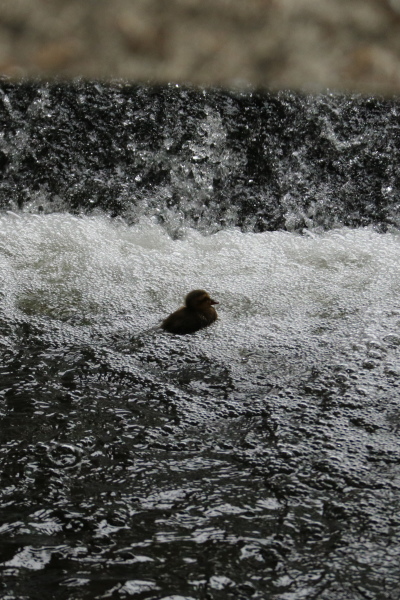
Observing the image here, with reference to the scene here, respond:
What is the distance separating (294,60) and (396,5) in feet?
0.14

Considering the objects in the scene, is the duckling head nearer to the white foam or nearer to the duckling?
the duckling

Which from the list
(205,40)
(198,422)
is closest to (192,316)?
(198,422)

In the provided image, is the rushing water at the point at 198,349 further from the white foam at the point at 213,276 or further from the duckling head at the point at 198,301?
the duckling head at the point at 198,301

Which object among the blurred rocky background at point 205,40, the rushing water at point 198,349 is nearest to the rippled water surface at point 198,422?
the rushing water at point 198,349

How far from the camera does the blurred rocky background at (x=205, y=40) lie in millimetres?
287

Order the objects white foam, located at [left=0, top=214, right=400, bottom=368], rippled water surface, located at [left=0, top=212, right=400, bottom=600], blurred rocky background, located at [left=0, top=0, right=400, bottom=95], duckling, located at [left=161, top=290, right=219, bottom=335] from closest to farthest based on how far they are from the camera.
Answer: blurred rocky background, located at [left=0, top=0, right=400, bottom=95]
rippled water surface, located at [left=0, top=212, right=400, bottom=600]
duckling, located at [left=161, top=290, right=219, bottom=335]
white foam, located at [left=0, top=214, right=400, bottom=368]

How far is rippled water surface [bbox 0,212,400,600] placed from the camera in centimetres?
228

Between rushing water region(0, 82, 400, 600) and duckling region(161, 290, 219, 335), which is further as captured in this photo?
duckling region(161, 290, 219, 335)

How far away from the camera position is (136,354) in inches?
146

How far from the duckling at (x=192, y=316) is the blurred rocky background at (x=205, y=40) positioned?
3524 mm

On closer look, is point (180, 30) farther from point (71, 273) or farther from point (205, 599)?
point (71, 273)

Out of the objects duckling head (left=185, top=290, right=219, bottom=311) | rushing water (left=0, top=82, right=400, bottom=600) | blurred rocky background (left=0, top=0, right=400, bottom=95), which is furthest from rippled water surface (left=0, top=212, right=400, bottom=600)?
blurred rocky background (left=0, top=0, right=400, bottom=95)

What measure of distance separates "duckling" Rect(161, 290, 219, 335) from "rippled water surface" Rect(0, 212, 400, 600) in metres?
0.07

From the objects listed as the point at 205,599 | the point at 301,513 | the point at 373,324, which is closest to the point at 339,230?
the point at 373,324
